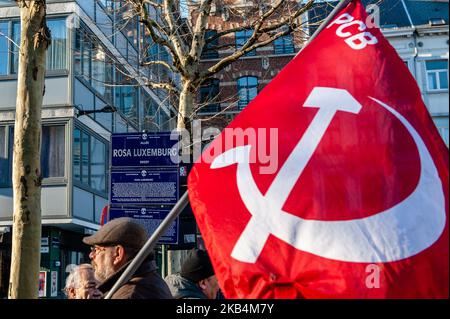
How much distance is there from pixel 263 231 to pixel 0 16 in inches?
721

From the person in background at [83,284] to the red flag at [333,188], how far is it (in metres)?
1.58

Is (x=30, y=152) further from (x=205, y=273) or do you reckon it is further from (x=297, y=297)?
(x=297, y=297)

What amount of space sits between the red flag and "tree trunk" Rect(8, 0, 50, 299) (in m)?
2.94

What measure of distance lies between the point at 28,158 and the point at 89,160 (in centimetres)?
1470

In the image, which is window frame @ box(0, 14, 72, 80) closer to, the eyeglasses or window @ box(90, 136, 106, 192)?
window @ box(90, 136, 106, 192)

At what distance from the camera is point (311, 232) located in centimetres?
266

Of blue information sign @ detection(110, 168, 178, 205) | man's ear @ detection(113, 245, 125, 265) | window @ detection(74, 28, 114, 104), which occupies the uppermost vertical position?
window @ detection(74, 28, 114, 104)

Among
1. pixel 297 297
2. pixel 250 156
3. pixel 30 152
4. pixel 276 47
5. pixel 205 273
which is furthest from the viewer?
pixel 276 47

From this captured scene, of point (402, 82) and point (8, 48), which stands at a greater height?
point (8, 48)

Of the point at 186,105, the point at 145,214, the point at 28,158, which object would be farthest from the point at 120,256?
the point at 186,105

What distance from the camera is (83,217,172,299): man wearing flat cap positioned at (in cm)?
349

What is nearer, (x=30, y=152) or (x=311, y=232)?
(x=311, y=232)

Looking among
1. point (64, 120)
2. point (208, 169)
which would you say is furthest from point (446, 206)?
point (64, 120)

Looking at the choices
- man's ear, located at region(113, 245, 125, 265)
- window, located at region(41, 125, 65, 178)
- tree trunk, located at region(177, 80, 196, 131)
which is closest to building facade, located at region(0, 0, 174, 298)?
window, located at region(41, 125, 65, 178)
